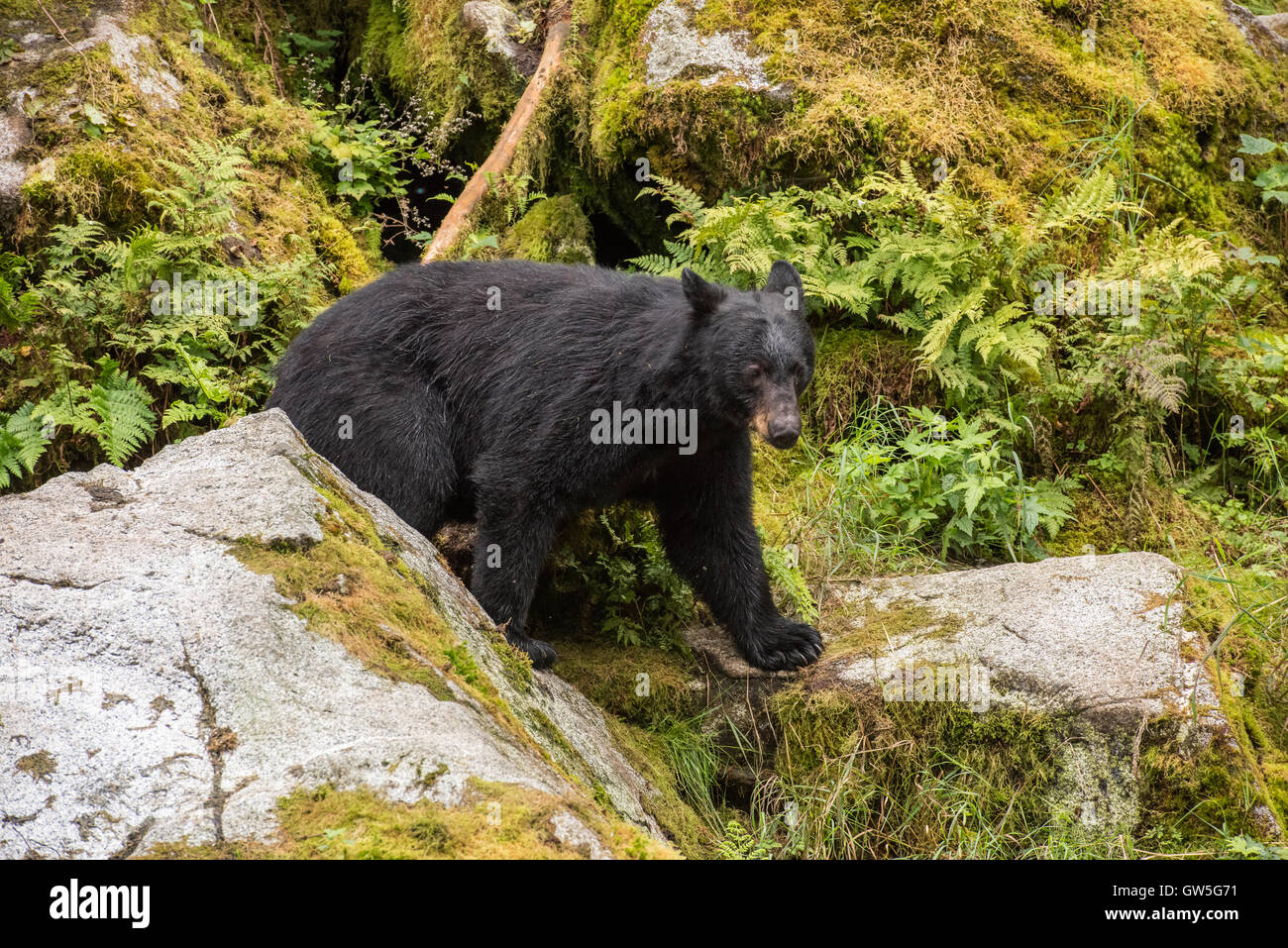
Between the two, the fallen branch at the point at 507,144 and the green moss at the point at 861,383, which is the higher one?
the fallen branch at the point at 507,144

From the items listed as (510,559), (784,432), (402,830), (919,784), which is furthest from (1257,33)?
(402,830)

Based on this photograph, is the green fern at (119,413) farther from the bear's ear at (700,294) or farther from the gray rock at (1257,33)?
the gray rock at (1257,33)

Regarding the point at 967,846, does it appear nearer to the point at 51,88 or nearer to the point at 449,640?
the point at 449,640

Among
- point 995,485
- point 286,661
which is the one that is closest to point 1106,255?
point 995,485

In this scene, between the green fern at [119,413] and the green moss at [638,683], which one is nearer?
the green moss at [638,683]

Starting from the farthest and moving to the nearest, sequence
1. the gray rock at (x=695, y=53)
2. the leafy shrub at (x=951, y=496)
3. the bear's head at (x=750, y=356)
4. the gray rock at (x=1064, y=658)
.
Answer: the gray rock at (x=695, y=53) < the leafy shrub at (x=951, y=496) < the bear's head at (x=750, y=356) < the gray rock at (x=1064, y=658)

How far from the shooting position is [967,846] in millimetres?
4875

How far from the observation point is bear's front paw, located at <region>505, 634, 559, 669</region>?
548 centimetres

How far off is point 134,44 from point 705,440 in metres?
5.76

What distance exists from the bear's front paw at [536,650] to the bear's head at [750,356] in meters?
1.50

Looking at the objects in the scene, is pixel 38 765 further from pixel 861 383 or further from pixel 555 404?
pixel 861 383

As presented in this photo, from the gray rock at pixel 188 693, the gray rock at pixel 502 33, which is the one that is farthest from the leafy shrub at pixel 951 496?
the gray rock at pixel 502 33

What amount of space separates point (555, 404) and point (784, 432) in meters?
1.25

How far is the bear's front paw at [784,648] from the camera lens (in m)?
5.78
